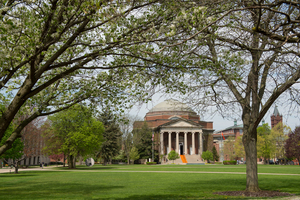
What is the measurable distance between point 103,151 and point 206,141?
113 ft

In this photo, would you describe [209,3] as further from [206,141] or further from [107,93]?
[206,141]

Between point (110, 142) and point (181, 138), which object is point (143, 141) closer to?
point (110, 142)

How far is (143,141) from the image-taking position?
251 ft

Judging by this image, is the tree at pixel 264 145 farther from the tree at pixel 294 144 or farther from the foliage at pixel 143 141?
the foliage at pixel 143 141

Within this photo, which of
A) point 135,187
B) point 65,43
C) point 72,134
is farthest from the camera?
point 72,134

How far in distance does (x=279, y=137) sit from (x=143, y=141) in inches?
1389

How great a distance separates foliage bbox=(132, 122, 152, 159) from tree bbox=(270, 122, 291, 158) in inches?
1253

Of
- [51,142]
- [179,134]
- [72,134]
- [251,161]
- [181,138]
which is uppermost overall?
[179,134]

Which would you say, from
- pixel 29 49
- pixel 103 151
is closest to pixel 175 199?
pixel 29 49

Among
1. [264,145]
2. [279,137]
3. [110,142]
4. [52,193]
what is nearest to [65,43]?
[52,193]

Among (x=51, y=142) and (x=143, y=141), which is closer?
(x=51, y=142)

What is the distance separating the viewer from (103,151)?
66.3m

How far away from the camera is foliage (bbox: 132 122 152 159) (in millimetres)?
74625

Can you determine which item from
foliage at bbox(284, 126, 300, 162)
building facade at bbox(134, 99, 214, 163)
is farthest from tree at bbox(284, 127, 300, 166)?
building facade at bbox(134, 99, 214, 163)
